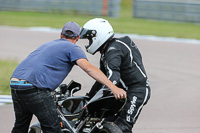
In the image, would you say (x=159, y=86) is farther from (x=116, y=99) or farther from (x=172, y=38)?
(x=172, y=38)

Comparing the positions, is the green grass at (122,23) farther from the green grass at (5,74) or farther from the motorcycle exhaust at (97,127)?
the motorcycle exhaust at (97,127)

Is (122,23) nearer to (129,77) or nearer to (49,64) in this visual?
(129,77)

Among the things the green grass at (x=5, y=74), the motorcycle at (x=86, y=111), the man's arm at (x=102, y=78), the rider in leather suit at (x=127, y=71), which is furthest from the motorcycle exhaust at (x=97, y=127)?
the green grass at (x=5, y=74)

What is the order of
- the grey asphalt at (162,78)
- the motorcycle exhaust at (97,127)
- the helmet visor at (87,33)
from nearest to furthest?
the motorcycle exhaust at (97,127) → the helmet visor at (87,33) → the grey asphalt at (162,78)

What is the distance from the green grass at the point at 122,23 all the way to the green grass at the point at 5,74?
7250 millimetres

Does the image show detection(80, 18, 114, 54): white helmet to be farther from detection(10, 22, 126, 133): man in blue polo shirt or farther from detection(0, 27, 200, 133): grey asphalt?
detection(10, 22, 126, 133): man in blue polo shirt

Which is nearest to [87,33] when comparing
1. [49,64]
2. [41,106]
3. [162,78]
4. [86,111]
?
[49,64]

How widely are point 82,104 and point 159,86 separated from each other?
522 cm

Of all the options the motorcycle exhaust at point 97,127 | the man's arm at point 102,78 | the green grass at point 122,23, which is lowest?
the green grass at point 122,23

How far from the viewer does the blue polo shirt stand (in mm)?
4957

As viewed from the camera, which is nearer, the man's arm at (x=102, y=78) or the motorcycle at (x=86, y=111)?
the man's arm at (x=102, y=78)

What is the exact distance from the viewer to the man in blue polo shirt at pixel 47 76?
16.2ft

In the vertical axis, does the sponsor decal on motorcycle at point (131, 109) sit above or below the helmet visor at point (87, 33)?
below

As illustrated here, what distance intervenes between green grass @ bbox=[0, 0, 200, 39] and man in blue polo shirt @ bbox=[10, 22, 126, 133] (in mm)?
13554
